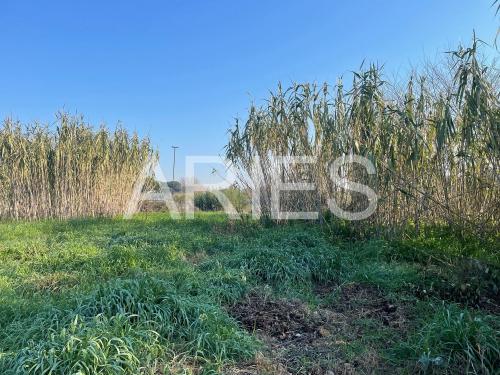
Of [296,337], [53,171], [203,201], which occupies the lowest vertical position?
[296,337]

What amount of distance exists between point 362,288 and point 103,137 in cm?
711

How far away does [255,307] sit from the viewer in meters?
2.66

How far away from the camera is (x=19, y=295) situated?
2.80 m

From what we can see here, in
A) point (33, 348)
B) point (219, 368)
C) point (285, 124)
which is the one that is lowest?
point (219, 368)

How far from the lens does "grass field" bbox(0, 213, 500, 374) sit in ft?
6.01

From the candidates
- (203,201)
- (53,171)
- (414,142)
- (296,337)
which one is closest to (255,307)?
(296,337)

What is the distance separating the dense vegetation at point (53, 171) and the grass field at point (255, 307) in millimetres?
3675

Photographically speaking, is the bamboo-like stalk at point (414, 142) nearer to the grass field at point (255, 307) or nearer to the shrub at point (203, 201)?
the grass field at point (255, 307)

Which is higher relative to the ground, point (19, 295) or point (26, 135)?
point (26, 135)

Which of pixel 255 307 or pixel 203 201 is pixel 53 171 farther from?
pixel 255 307

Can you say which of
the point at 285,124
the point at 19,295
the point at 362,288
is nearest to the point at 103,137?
the point at 285,124

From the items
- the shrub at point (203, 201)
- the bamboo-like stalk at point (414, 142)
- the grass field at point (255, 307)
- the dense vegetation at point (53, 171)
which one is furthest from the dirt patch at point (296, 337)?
the shrub at point (203, 201)

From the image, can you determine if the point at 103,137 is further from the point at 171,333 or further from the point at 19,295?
the point at 171,333

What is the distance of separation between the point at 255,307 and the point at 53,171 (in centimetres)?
683
